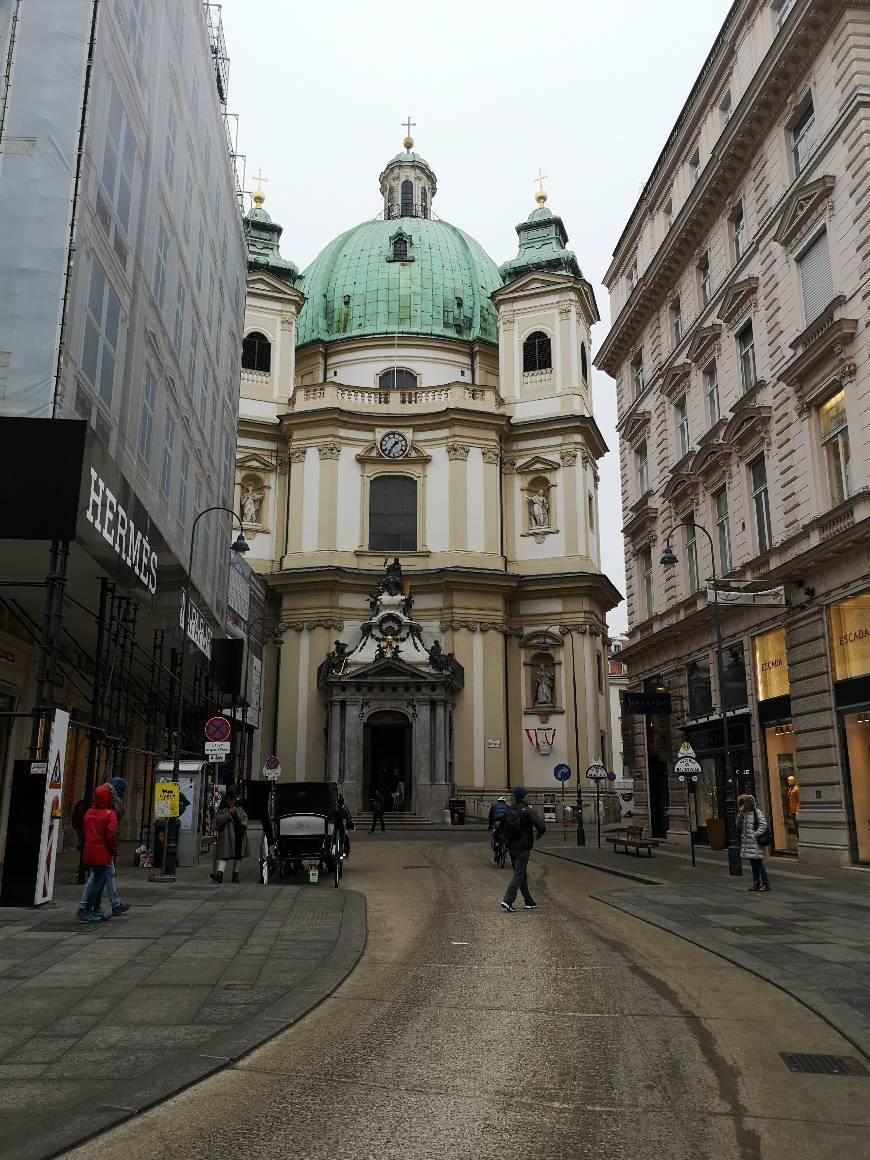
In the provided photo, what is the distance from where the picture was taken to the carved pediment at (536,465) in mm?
52263

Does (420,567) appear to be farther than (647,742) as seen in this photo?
Yes

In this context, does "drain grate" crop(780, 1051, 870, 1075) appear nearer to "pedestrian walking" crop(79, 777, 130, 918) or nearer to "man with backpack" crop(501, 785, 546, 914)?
"man with backpack" crop(501, 785, 546, 914)

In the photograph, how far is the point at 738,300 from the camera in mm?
26672

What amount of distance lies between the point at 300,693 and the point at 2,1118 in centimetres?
4269

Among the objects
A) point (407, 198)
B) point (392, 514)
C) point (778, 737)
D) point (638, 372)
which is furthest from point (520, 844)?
point (407, 198)

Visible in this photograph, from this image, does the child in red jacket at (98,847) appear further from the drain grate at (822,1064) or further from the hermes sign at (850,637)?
the hermes sign at (850,637)

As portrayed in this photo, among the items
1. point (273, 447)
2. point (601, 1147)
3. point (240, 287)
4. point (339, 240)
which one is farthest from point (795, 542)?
point (339, 240)

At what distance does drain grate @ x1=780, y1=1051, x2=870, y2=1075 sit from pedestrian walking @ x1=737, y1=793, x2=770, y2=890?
1031cm

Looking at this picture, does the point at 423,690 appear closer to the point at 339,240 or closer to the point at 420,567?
the point at 420,567

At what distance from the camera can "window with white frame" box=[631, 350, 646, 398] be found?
119 feet

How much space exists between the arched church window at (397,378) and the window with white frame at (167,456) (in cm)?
3203

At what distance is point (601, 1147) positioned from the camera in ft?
17.2

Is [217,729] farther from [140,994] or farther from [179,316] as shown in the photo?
[140,994]

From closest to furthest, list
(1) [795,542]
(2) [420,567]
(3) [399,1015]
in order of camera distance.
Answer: (3) [399,1015] < (1) [795,542] < (2) [420,567]
